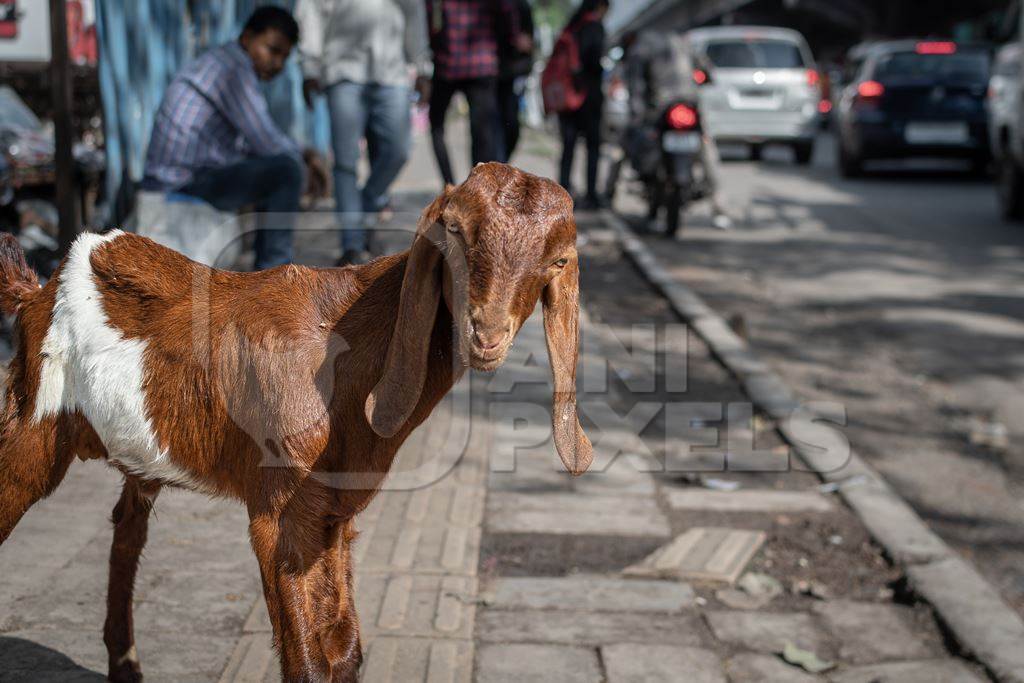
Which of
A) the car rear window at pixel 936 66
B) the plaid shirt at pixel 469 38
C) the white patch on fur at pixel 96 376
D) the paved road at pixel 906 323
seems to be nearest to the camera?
the white patch on fur at pixel 96 376

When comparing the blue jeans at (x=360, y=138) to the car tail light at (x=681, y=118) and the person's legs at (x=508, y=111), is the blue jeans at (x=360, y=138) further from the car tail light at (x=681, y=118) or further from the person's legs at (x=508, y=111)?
the car tail light at (x=681, y=118)

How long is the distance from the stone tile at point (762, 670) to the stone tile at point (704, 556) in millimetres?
527

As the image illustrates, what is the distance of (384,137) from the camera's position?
25.1 feet

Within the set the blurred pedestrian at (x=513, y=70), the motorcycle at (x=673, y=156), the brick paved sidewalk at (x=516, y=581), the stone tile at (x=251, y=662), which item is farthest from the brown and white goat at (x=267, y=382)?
the motorcycle at (x=673, y=156)

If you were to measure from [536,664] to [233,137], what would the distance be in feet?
12.4

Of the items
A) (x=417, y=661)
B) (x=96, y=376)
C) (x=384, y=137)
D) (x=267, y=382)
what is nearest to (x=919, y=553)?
(x=417, y=661)

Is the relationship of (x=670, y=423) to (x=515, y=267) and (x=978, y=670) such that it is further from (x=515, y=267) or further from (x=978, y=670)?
(x=515, y=267)

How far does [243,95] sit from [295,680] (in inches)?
163

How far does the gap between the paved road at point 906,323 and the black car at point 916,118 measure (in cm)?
175

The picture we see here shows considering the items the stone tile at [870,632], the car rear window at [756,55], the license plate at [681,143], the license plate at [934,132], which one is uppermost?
the car rear window at [756,55]

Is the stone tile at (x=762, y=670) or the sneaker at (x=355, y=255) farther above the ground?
the sneaker at (x=355, y=255)

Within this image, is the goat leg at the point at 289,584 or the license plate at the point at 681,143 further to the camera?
the license plate at the point at 681,143

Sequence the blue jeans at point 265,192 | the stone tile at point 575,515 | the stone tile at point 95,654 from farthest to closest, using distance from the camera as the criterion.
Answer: the blue jeans at point 265,192
the stone tile at point 575,515
the stone tile at point 95,654

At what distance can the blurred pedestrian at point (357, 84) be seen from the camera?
7.43 m
